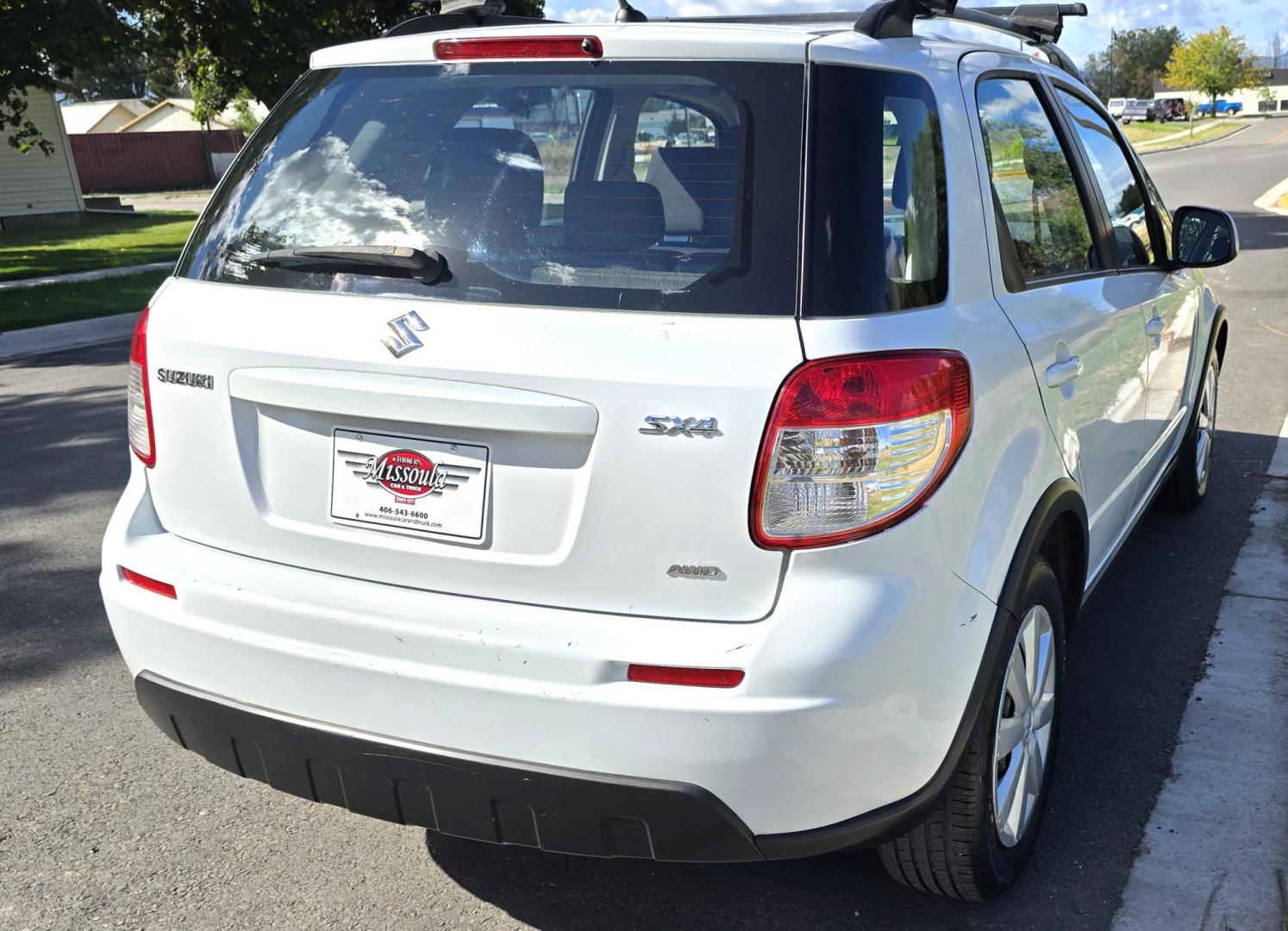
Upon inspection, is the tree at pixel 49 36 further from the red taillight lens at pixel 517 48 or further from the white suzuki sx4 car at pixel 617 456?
the red taillight lens at pixel 517 48

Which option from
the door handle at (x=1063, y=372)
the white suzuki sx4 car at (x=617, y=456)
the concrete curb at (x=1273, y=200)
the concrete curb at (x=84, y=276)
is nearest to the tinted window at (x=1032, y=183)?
the white suzuki sx4 car at (x=617, y=456)

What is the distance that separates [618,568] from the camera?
2217 millimetres

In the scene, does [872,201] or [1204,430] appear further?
[1204,430]

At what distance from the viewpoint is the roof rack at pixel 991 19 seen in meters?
2.51

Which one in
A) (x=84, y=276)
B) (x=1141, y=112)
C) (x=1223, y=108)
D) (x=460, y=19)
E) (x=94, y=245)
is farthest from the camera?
(x=1223, y=108)

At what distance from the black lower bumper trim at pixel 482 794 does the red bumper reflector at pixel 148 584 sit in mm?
230

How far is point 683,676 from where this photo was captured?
216 cm

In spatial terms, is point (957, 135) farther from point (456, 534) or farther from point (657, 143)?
point (456, 534)

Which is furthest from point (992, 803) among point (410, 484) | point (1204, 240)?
point (1204, 240)

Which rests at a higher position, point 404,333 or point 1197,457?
point 404,333

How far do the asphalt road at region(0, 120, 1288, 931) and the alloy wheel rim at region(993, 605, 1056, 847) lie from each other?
200 mm

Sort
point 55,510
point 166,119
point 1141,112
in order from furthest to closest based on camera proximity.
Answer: point 1141,112 → point 166,119 → point 55,510

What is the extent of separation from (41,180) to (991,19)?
31740 mm

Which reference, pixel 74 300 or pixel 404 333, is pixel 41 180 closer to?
pixel 74 300
